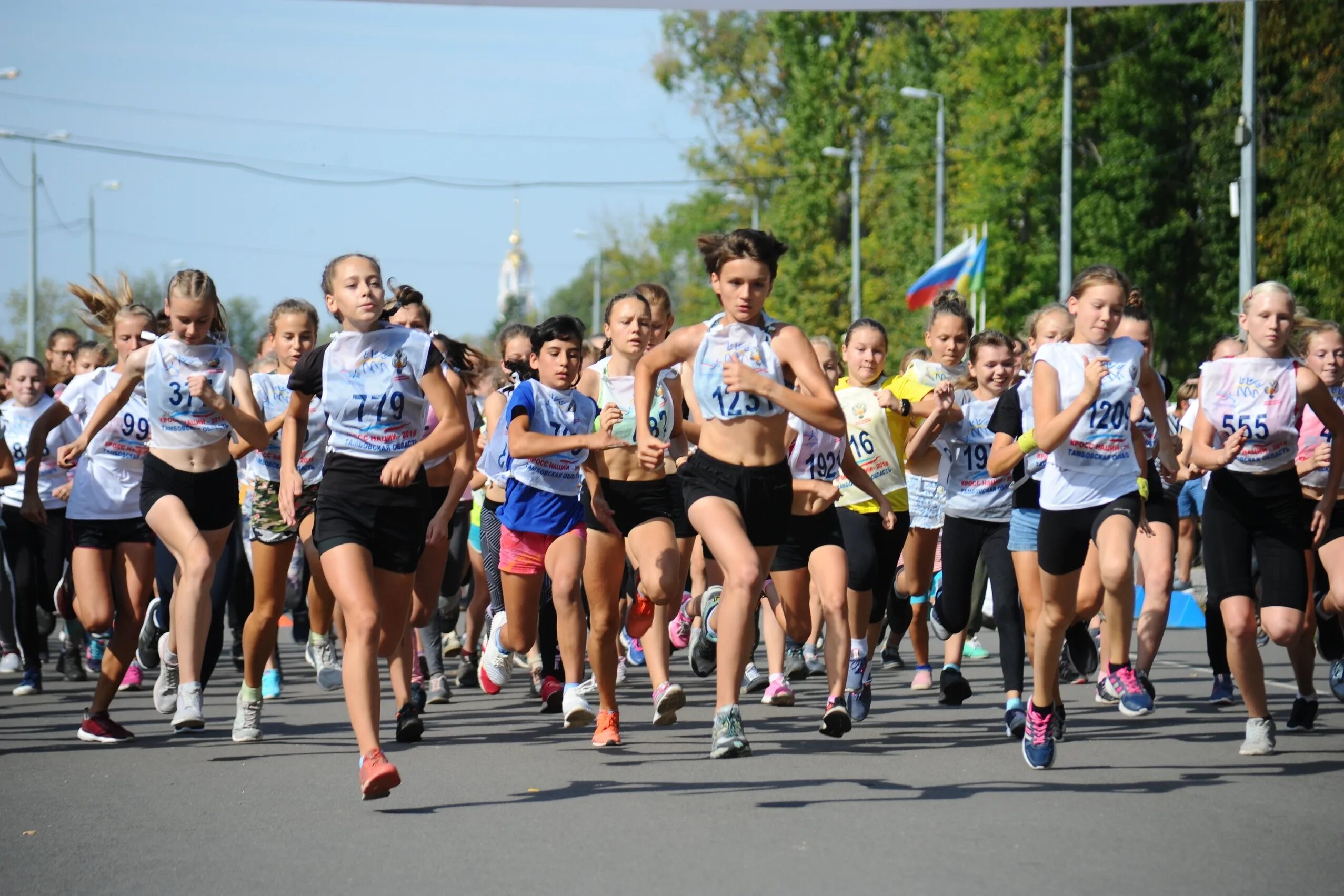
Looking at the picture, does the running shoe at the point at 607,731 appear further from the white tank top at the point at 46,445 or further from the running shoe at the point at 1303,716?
the white tank top at the point at 46,445

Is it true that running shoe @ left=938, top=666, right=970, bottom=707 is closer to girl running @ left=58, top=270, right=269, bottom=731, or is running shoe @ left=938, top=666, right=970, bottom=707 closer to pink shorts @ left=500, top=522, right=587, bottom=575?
pink shorts @ left=500, top=522, right=587, bottom=575

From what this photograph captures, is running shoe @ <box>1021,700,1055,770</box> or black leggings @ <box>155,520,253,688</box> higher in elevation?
black leggings @ <box>155,520,253,688</box>

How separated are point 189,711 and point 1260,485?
4.98m

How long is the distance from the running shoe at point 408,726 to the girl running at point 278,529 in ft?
2.32

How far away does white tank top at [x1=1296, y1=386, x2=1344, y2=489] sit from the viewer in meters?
9.35

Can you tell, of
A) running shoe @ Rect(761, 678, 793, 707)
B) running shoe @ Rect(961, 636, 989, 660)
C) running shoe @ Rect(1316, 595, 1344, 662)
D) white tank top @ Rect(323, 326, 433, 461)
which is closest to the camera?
white tank top @ Rect(323, 326, 433, 461)

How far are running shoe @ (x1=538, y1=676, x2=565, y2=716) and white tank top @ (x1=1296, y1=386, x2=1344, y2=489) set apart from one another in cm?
412

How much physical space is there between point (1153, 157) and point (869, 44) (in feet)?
33.6

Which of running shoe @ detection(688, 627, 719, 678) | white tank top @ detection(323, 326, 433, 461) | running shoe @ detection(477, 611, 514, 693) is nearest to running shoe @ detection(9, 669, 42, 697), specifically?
running shoe @ detection(477, 611, 514, 693)

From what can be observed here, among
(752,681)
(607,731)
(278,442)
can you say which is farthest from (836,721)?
(278,442)

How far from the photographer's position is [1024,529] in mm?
9055

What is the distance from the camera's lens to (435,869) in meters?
5.76


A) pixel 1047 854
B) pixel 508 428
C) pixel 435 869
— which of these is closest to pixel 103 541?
pixel 508 428

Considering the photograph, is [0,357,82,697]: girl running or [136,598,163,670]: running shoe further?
[0,357,82,697]: girl running
